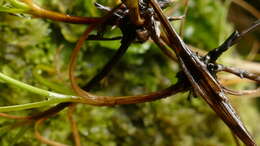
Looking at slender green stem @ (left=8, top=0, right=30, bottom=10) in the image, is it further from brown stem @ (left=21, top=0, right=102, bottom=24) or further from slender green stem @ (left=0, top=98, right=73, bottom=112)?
slender green stem @ (left=0, top=98, right=73, bottom=112)

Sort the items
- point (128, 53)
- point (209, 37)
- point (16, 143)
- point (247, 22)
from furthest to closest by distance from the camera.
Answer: point (247, 22) → point (209, 37) → point (128, 53) → point (16, 143)

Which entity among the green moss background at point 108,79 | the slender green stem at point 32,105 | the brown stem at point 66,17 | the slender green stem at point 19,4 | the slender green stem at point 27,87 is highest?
the slender green stem at point 19,4

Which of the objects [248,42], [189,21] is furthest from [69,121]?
[248,42]

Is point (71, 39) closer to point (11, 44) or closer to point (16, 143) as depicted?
point (11, 44)

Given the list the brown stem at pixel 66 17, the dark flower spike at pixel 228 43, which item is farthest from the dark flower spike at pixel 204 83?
the brown stem at pixel 66 17

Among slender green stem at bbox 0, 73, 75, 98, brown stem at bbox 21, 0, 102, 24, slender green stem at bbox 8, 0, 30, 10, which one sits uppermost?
slender green stem at bbox 8, 0, 30, 10

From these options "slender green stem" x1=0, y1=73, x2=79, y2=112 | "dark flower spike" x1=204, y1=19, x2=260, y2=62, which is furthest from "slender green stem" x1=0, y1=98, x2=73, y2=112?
"dark flower spike" x1=204, y1=19, x2=260, y2=62

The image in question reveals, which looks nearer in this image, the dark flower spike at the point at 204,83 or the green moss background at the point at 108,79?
the dark flower spike at the point at 204,83

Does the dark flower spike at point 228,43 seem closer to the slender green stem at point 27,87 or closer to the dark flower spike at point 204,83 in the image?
the dark flower spike at point 204,83
